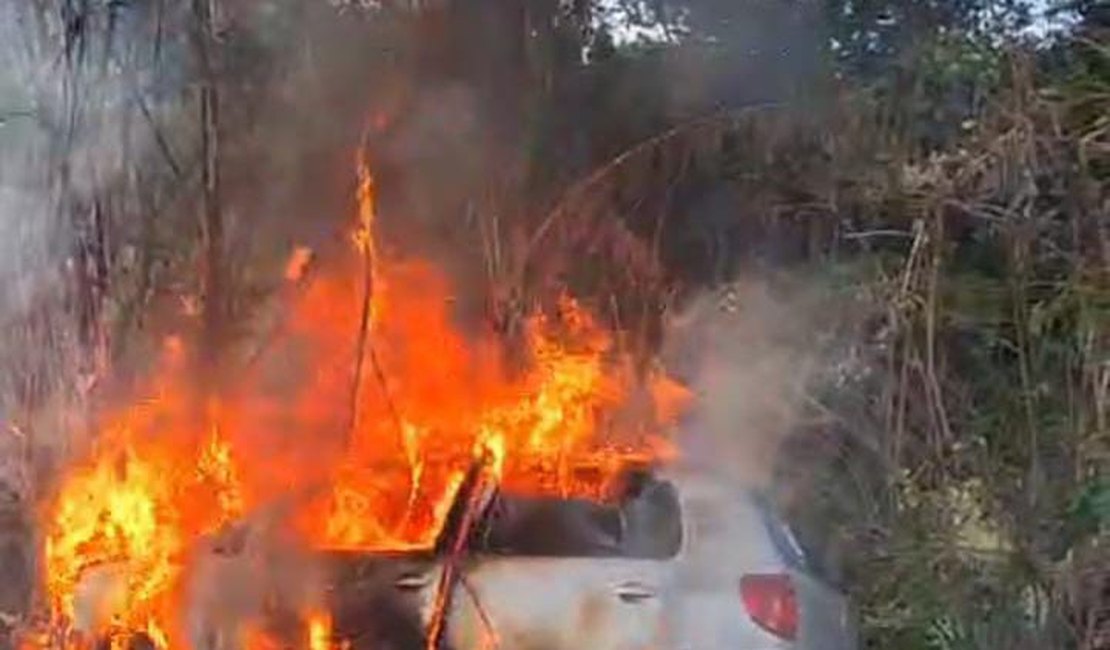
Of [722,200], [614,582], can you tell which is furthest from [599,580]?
[722,200]

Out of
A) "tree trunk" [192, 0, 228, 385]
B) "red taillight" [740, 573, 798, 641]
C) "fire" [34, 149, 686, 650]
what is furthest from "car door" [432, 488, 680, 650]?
"tree trunk" [192, 0, 228, 385]

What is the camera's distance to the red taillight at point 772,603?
6754 mm

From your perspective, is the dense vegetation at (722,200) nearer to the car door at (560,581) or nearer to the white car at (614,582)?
the white car at (614,582)

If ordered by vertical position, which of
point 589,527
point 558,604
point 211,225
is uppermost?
point 211,225

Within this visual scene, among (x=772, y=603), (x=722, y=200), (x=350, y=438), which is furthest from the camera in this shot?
(x=722, y=200)

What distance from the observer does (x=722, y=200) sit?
Result: 394 inches

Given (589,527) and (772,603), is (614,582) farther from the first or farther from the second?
(772,603)

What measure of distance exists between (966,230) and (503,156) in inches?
130

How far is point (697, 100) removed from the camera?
9.80m

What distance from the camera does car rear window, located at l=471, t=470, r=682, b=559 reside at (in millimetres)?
6945

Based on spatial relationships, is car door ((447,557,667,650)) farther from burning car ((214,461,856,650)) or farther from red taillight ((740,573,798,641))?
red taillight ((740,573,798,641))

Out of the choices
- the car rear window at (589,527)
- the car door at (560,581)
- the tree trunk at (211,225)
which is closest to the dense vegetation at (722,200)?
the tree trunk at (211,225)

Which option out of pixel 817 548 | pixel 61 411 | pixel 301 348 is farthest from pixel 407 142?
pixel 817 548

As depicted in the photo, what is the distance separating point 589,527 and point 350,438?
213 centimetres
